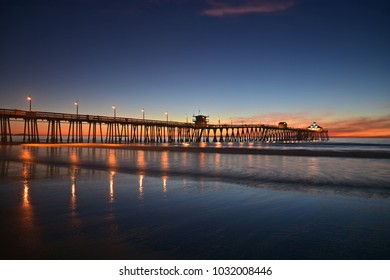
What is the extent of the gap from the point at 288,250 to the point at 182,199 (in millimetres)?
3705

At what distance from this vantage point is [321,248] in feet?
12.8

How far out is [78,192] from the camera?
313 inches

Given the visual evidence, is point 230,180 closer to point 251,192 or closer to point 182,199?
point 251,192

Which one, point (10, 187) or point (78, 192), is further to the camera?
point (10, 187)

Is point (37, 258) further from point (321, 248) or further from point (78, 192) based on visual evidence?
point (78, 192)

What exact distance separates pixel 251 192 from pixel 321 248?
173 inches

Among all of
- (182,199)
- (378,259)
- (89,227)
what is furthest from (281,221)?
(89,227)

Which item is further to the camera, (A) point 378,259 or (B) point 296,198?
(B) point 296,198

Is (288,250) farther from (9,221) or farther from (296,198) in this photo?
(9,221)

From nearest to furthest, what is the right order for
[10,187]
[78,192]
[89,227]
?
[89,227], [78,192], [10,187]
